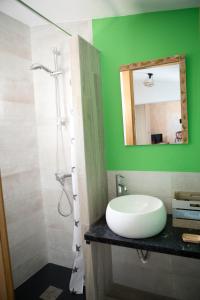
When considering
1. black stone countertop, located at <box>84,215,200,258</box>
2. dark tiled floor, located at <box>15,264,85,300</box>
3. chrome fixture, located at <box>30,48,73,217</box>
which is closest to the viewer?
black stone countertop, located at <box>84,215,200,258</box>

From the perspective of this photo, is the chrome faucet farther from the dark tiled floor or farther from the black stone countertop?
the dark tiled floor

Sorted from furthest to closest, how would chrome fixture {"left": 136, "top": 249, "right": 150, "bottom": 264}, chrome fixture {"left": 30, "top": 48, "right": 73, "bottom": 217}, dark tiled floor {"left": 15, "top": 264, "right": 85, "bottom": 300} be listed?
chrome fixture {"left": 30, "top": 48, "right": 73, "bottom": 217}
dark tiled floor {"left": 15, "top": 264, "right": 85, "bottom": 300}
chrome fixture {"left": 136, "top": 249, "right": 150, "bottom": 264}

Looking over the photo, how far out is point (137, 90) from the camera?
185 cm

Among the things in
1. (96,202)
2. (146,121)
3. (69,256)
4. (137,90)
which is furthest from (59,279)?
(137,90)

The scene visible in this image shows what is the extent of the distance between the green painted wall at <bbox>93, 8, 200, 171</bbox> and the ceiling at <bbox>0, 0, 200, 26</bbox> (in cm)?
7

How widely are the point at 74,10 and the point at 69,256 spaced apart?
2337mm

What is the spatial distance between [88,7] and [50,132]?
1180 mm

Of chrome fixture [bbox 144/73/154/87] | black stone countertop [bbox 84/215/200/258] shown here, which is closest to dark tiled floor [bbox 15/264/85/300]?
black stone countertop [bbox 84/215/200/258]

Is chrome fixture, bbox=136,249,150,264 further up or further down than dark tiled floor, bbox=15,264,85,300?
further up

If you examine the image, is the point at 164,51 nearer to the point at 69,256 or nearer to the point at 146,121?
the point at 146,121

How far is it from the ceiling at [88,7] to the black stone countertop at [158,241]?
160 centimetres

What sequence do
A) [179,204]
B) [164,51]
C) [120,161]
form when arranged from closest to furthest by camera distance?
[179,204] → [164,51] → [120,161]

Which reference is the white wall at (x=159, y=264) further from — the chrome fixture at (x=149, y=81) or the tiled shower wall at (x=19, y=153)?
the tiled shower wall at (x=19, y=153)

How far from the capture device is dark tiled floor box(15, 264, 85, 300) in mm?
2072
